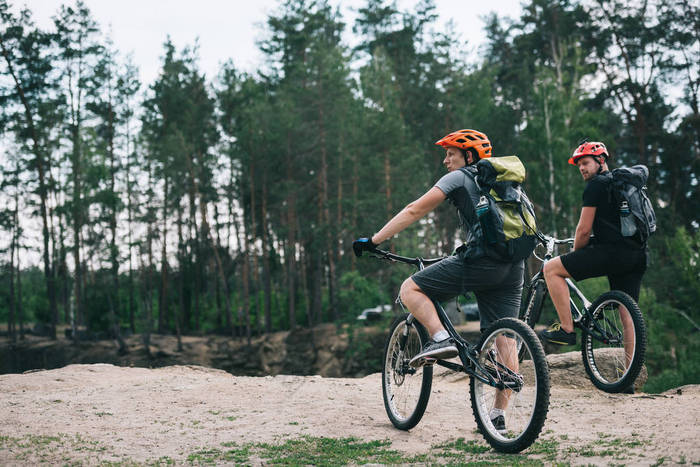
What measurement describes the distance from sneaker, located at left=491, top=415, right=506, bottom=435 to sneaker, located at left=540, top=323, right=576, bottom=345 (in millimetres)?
1751

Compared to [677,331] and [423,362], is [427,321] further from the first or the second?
[677,331]

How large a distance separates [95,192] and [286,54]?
12.6 metres

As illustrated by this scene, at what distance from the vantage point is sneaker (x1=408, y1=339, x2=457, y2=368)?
4.47 meters

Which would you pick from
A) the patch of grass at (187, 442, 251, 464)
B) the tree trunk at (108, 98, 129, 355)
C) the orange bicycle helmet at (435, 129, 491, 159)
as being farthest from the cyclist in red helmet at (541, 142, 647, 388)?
the tree trunk at (108, 98, 129, 355)

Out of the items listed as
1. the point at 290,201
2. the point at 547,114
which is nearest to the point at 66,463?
the point at 547,114

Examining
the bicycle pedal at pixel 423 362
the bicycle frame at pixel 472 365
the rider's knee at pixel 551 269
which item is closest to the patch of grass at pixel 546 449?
the bicycle frame at pixel 472 365

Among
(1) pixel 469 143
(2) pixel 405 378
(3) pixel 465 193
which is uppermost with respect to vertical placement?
(1) pixel 469 143

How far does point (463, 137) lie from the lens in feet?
15.6

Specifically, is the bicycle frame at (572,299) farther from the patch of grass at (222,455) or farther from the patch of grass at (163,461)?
the patch of grass at (163,461)

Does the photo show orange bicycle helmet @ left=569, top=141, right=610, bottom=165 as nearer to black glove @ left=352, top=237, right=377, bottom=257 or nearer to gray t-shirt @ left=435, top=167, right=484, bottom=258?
gray t-shirt @ left=435, top=167, right=484, bottom=258

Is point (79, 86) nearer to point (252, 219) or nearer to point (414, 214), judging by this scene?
point (252, 219)

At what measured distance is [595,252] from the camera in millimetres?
5848

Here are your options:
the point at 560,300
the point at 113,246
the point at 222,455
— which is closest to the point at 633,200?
the point at 560,300

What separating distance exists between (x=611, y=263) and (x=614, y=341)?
2.26 ft
